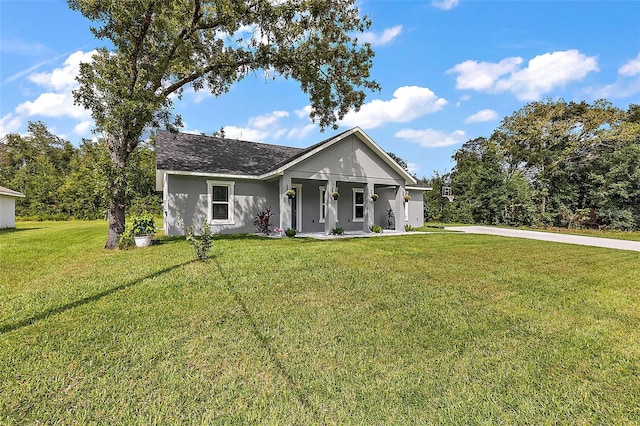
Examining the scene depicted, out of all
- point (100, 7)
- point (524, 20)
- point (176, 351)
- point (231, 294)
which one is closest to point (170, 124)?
point (100, 7)

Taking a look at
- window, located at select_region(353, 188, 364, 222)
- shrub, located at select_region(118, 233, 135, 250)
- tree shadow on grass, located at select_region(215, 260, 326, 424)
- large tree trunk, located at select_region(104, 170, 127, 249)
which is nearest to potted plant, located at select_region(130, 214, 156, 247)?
shrub, located at select_region(118, 233, 135, 250)

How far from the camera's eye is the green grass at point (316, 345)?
244 cm

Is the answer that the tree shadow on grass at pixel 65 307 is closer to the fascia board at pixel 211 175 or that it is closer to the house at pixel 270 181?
the fascia board at pixel 211 175

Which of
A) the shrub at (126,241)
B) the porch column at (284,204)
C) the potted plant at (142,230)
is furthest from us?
the porch column at (284,204)

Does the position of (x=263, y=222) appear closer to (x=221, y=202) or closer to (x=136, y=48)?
(x=221, y=202)

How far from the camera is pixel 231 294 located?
5.03 meters

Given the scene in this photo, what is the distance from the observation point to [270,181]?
551 inches

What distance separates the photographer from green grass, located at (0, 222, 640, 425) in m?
2.44

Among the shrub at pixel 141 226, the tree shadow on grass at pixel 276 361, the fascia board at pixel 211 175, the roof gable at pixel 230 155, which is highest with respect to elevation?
the roof gable at pixel 230 155

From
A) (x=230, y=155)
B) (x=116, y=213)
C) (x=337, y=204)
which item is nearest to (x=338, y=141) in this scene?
(x=337, y=204)

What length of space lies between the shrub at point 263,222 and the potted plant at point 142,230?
4424 mm

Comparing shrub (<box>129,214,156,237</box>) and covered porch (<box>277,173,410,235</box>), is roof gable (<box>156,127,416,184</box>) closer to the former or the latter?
covered porch (<box>277,173,410,235</box>)

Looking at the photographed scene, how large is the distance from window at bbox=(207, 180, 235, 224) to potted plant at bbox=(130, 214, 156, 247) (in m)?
3.12

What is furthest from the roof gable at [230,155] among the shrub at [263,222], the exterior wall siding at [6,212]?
the exterior wall siding at [6,212]
